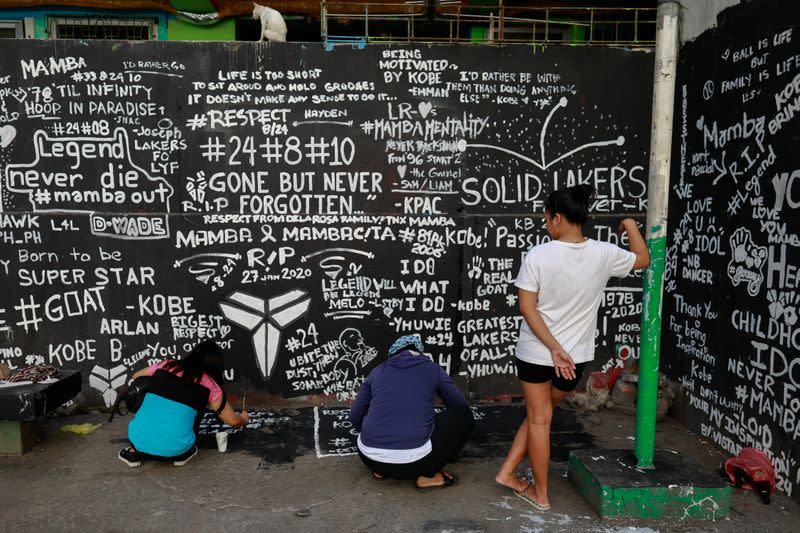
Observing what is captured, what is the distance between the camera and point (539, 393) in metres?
3.68

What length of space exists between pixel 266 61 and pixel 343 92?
0.69 m

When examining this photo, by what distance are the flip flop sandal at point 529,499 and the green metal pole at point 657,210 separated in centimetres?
67

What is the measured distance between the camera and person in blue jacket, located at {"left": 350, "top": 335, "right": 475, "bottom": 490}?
150 inches

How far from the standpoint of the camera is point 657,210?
147 inches

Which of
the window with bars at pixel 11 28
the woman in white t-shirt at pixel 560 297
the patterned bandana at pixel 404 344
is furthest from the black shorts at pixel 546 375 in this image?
the window with bars at pixel 11 28

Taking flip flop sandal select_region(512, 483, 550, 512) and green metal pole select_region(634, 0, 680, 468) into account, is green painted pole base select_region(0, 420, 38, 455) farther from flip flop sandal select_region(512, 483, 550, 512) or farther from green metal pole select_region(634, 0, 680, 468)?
green metal pole select_region(634, 0, 680, 468)

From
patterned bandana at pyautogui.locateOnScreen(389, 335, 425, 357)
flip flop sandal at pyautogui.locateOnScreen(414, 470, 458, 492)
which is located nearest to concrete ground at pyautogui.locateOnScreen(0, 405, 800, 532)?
flip flop sandal at pyautogui.locateOnScreen(414, 470, 458, 492)

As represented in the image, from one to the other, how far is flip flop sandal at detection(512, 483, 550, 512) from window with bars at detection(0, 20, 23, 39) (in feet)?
24.9

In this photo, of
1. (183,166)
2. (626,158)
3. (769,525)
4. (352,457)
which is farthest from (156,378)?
(626,158)

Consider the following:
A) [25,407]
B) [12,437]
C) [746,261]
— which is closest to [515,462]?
[746,261]

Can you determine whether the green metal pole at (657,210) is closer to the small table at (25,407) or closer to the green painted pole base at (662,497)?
the green painted pole base at (662,497)

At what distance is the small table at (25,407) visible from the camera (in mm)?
4332

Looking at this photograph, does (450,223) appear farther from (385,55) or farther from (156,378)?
(156,378)

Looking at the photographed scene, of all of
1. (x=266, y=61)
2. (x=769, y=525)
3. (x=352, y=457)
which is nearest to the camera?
(x=769, y=525)
